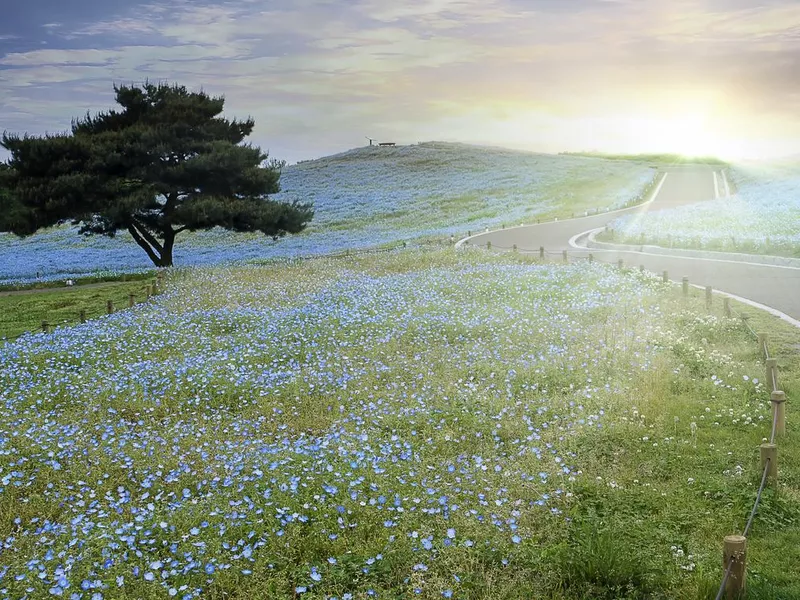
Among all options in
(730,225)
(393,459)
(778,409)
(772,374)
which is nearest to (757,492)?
(778,409)

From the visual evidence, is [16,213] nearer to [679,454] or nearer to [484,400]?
[484,400]

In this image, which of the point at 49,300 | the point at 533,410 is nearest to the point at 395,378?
the point at 533,410

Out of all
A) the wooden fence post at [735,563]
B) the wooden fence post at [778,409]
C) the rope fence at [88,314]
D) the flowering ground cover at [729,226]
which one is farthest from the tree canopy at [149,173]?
the wooden fence post at [735,563]

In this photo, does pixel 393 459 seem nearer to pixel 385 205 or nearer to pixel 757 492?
pixel 757 492

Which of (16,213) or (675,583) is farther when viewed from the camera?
(16,213)

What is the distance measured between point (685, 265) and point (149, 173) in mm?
25628

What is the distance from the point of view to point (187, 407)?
11516 millimetres

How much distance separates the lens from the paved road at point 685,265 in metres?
19.8

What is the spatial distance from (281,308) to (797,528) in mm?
15091

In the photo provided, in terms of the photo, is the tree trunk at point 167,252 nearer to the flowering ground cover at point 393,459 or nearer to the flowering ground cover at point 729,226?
the flowering ground cover at point 393,459

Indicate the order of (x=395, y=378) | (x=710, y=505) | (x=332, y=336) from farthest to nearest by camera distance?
(x=332, y=336) < (x=395, y=378) < (x=710, y=505)

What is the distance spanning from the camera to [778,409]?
9.19 meters

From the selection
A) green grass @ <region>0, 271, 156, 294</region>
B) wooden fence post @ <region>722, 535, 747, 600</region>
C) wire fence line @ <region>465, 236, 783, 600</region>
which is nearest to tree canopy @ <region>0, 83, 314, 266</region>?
green grass @ <region>0, 271, 156, 294</region>

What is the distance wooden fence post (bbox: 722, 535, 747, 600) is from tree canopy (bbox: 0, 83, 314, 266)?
30524 mm
